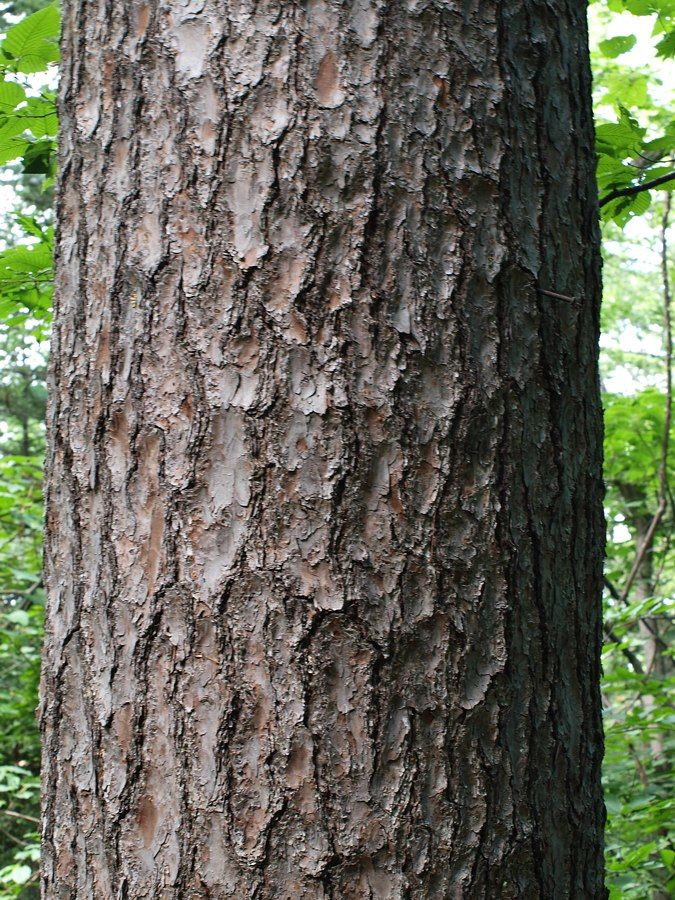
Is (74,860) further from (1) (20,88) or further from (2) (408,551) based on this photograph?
(1) (20,88)

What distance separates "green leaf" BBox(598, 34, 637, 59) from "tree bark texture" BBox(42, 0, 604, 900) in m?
1.90

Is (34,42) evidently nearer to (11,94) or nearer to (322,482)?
(11,94)

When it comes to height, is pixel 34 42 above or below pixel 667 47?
below

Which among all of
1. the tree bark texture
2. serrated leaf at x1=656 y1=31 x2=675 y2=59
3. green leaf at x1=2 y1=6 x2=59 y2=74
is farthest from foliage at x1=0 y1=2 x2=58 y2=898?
serrated leaf at x1=656 y1=31 x2=675 y2=59

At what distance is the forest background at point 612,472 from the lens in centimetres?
203

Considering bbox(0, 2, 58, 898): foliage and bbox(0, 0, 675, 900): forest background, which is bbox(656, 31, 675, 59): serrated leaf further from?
bbox(0, 2, 58, 898): foliage

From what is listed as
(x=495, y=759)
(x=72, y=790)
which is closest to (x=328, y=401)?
(x=495, y=759)

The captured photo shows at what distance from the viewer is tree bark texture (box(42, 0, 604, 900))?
0.89 metres

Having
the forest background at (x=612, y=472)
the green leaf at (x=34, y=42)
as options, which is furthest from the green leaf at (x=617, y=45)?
the green leaf at (x=34, y=42)

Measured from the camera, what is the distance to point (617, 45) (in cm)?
268

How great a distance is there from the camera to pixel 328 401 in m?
0.92

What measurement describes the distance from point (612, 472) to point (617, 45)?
422 centimetres

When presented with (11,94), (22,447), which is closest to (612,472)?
(11,94)

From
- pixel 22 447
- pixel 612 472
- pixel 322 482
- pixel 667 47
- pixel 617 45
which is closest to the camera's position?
pixel 322 482
